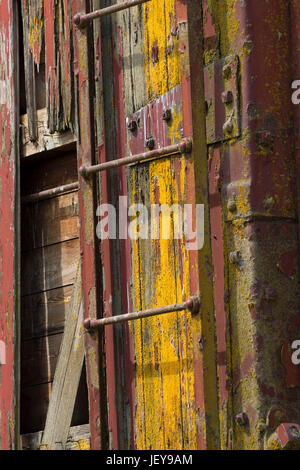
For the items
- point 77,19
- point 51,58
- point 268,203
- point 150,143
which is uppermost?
point 51,58

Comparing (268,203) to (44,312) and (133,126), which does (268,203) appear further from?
(44,312)

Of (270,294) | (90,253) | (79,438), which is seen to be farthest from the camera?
(79,438)

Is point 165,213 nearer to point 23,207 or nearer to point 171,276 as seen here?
point 171,276

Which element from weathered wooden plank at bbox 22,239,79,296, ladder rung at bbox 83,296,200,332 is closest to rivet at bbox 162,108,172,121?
ladder rung at bbox 83,296,200,332

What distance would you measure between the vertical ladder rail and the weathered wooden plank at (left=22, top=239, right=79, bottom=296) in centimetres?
78

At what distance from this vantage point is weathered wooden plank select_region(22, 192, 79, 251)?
5195 mm

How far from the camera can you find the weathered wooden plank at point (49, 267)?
16.9 feet

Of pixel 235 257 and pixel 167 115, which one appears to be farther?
pixel 167 115

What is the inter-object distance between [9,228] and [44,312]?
1.44 feet

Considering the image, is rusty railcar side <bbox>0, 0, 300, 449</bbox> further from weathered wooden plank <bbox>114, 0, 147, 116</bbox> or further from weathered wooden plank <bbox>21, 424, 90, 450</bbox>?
weathered wooden plank <bbox>21, 424, 90, 450</bbox>

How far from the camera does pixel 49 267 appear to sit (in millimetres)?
5270

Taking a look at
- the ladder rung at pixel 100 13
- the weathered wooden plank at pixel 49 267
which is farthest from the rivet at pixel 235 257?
the weathered wooden plank at pixel 49 267

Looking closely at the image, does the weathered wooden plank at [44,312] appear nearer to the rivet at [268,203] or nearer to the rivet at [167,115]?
the rivet at [167,115]

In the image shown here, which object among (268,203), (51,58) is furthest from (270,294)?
(51,58)
